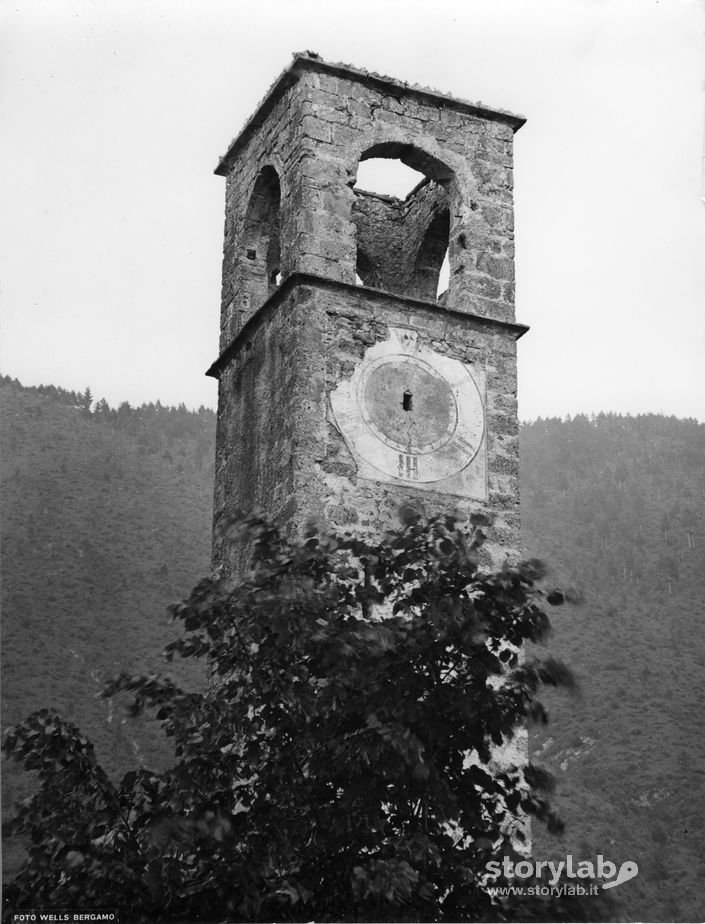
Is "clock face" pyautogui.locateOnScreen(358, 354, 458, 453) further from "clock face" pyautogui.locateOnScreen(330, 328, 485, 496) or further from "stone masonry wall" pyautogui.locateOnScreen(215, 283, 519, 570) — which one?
"stone masonry wall" pyautogui.locateOnScreen(215, 283, 519, 570)

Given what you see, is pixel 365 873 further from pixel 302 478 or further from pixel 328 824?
pixel 302 478

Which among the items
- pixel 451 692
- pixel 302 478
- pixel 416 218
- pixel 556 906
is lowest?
pixel 556 906

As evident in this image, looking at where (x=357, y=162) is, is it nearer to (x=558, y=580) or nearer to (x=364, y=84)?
Result: (x=364, y=84)

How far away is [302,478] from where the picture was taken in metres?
10.5

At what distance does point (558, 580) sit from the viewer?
973 inches

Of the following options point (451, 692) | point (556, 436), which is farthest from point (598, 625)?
point (451, 692)

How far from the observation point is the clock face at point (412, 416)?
10828mm

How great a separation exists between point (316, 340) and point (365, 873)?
17.3ft

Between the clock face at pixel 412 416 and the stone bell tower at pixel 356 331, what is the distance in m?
0.01

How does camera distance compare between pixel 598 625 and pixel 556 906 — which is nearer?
pixel 556 906

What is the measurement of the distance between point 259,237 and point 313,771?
6938 mm

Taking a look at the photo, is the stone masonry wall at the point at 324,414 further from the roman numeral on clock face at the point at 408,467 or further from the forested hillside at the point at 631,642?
the forested hillside at the point at 631,642

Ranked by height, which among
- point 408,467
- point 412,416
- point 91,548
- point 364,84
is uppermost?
point 364,84

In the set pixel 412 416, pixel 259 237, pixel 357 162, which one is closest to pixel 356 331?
pixel 412 416
